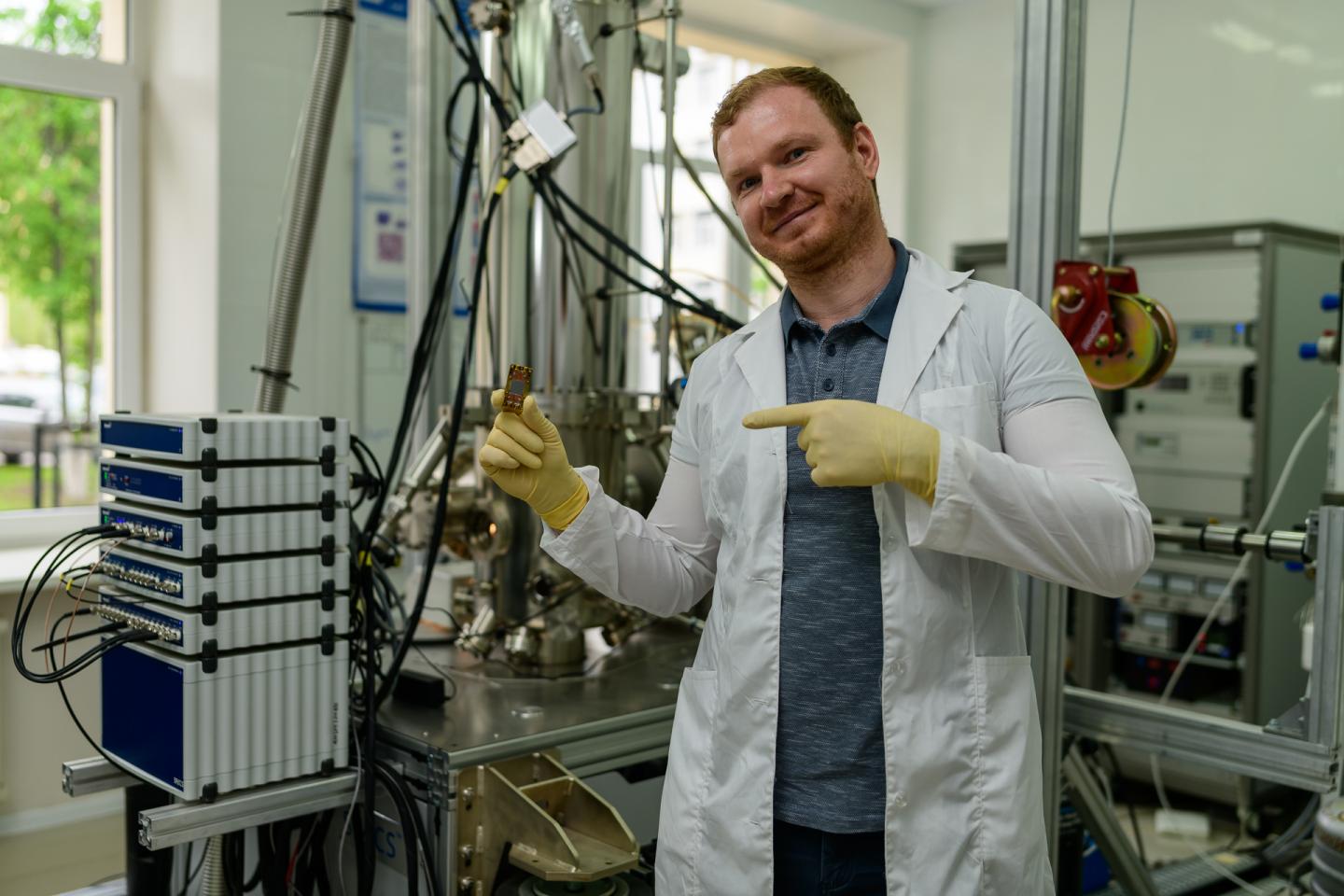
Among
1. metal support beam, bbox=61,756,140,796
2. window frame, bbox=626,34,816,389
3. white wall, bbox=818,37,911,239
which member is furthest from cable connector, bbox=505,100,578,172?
white wall, bbox=818,37,911,239

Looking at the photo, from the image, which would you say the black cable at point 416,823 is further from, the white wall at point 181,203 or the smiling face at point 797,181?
the white wall at point 181,203

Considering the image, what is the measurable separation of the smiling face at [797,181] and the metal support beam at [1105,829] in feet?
3.19

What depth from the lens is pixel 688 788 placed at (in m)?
1.27

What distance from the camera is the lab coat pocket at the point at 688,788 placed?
49.3 inches

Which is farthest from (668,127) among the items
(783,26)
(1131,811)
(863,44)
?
(863,44)

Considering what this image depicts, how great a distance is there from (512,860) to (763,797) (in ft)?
1.49

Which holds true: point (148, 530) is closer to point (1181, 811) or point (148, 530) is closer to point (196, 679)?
point (196, 679)

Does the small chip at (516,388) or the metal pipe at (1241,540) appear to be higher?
the small chip at (516,388)

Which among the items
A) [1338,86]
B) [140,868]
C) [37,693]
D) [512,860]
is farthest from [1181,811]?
[37,693]

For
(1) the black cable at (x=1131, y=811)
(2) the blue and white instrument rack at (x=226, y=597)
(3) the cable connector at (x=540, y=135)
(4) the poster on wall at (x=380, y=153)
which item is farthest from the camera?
(4) the poster on wall at (x=380, y=153)

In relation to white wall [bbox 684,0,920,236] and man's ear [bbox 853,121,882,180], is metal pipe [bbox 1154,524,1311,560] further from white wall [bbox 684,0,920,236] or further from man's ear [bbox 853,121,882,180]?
white wall [bbox 684,0,920,236]

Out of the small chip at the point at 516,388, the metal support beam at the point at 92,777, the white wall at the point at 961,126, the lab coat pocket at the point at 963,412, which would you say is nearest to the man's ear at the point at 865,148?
the lab coat pocket at the point at 963,412

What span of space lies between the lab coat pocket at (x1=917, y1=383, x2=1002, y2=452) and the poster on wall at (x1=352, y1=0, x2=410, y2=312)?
8.27 ft

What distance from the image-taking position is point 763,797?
3.89 ft
